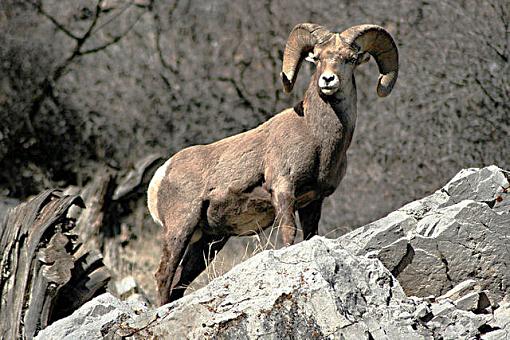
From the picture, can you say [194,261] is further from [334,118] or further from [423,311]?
[423,311]

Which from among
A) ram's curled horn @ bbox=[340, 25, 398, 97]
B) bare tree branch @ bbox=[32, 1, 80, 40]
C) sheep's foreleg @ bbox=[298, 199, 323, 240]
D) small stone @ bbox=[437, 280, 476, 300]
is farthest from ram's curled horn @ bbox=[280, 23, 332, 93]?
bare tree branch @ bbox=[32, 1, 80, 40]

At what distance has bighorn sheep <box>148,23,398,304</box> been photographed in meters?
7.55

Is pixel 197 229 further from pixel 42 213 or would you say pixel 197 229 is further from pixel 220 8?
pixel 220 8

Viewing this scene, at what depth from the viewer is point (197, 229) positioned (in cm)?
810

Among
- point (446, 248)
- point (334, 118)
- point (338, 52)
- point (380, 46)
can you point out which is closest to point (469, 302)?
point (446, 248)

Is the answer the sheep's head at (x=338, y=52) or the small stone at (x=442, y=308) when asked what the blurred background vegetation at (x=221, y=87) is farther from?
the small stone at (x=442, y=308)

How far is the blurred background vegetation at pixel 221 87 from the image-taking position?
13.6m

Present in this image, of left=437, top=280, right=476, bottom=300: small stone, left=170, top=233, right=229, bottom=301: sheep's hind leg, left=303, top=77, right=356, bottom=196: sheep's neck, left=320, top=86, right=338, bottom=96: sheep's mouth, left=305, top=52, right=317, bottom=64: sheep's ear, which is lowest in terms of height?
left=437, top=280, right=476, bottom=300: small stone

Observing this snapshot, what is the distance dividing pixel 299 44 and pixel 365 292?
2302 millimetres

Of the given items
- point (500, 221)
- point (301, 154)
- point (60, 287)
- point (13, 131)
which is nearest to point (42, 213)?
point (60, 287)

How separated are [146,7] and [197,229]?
6964mm

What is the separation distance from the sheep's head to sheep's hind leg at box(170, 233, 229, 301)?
122 centimetres

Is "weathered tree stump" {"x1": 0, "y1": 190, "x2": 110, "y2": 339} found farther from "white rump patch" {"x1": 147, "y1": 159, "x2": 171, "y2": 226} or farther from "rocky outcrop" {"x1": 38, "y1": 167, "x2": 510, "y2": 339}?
"rocky outcrop" {"x1": 38, "y1": 167, "x2": 510, "y2": 339}

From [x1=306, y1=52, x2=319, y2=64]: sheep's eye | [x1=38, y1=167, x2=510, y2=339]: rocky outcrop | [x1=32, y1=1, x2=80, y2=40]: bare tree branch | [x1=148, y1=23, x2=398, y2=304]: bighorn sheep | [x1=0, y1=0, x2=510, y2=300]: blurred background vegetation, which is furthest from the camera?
[x1=32, y1=1, x2=80, y2=40]: bare tree branch
